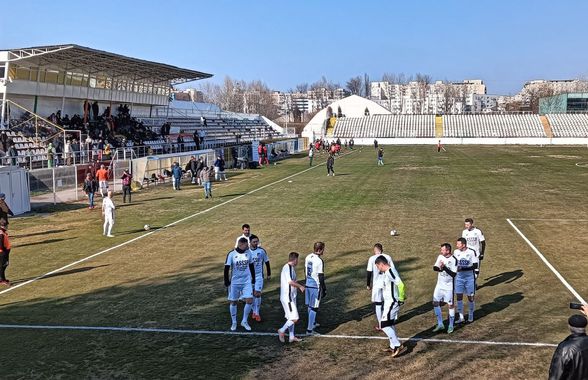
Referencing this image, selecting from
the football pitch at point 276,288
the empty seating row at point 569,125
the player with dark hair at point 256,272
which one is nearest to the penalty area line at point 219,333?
the football pitch at point 276,288

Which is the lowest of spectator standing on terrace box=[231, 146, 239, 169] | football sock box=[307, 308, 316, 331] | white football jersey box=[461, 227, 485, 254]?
football sock box=[307, 308, 316, 331]

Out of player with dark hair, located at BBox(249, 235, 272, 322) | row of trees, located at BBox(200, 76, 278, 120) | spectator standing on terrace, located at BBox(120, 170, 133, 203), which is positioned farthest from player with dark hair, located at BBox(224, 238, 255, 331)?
row of trees, located at BBox(200, 76, 278, 120)

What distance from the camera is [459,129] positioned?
102 metres

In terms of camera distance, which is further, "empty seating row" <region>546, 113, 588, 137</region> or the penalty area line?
"empty seating row" <region>546, 113, 588, 137</region>

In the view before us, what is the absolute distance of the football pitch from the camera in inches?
369

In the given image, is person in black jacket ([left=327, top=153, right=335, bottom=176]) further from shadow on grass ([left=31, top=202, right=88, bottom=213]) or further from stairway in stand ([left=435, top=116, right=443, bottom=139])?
stairway in stand ([left=435, top=116, right=443, bottom=139])

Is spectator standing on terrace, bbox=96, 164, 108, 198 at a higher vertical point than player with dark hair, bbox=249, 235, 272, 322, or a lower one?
higher

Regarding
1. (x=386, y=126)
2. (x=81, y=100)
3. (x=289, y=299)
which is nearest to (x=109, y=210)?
(x=289, y=299)

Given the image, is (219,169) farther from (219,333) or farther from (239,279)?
(219,333)

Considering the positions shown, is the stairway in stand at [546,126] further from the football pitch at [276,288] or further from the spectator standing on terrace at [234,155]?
the football pitch at [276,288]

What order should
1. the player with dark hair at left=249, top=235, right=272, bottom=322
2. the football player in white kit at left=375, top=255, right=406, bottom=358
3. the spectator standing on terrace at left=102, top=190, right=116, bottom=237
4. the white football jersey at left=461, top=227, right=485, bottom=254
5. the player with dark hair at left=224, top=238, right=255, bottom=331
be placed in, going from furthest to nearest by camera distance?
1. the spectator standing on terrace at left=102, top=190, right=116, bottom=237
2. the white football jersey at left=461, top=227, right=485, bottom=254
3. the player with dark hair at left=249, top=235, right=272, bottom=322
4. the player with dark hair at left=224, top=238, right=255, bottom=331
5. the football player in white kit at left=375, top=255, right=406, bottom=358

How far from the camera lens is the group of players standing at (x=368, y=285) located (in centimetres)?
967

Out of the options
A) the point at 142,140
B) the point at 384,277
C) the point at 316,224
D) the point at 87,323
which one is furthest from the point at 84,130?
the point at 384,277

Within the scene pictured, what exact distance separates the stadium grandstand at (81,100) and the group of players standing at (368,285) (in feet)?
85.6
